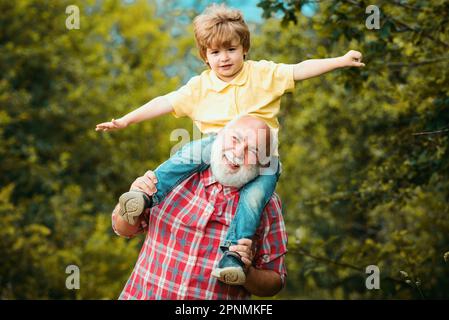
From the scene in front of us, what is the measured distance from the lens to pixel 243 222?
10.8ft

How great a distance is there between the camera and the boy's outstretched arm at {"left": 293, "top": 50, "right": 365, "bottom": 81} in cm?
333

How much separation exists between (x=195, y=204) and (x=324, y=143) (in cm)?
931

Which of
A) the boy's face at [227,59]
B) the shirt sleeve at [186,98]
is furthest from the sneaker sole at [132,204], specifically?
the boy's face at [227,59]

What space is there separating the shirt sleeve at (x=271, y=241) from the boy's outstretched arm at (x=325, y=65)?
0.52 meters

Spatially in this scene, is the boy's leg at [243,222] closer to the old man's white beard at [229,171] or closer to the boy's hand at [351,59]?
the old man's white beard at [229,171]

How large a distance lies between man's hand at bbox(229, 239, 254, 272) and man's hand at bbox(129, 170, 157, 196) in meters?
0.39

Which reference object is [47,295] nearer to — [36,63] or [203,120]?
[36,63]

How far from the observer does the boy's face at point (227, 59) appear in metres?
3.43

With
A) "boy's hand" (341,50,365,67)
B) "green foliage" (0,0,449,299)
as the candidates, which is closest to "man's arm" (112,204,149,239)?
"boy's hand" (341,50,365,67)

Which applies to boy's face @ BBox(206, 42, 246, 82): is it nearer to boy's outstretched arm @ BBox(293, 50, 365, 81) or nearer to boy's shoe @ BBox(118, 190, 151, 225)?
boy's outstretched arm @ BBox(293, 50, 365, 81)

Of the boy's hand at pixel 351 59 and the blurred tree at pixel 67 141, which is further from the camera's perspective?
the blurred tree at pixel 67 141

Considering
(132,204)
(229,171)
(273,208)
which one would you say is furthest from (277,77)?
(132,204)

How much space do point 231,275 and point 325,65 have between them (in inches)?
34.4

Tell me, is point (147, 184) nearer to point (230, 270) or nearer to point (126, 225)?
point (126, 225)
